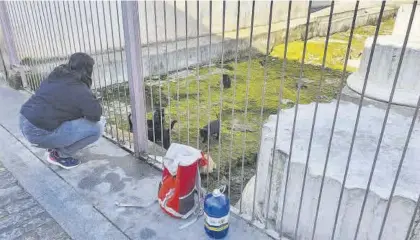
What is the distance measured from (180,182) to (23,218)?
137 centimetres

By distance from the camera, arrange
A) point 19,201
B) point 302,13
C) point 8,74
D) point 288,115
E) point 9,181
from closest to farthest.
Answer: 1. point 19,201
2. point 9,181
3. point 288,115
4. point 8,74
5. point 302,13

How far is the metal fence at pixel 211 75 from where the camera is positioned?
7.93 ft

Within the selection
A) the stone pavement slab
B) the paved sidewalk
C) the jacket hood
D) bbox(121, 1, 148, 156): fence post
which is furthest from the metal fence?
the paved sidewalk

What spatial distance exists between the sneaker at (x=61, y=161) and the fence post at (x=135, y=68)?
634 millimetres

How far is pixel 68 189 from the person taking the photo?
325 centimetres

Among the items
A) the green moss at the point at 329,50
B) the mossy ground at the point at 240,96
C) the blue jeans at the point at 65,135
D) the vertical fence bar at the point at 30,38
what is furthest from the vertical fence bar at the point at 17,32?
the green moss at the point at 329,50

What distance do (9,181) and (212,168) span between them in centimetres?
237

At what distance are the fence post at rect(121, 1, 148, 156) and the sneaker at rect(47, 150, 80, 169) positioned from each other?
2.08 ft

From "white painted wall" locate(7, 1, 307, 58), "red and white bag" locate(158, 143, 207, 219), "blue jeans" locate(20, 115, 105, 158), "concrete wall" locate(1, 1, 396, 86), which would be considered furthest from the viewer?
"concrete wall" locate(1, 1, 396, 86)

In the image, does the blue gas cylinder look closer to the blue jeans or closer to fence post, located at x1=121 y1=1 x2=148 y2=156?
fence post, located at x1=121 y1=1 x2=148 y2=156

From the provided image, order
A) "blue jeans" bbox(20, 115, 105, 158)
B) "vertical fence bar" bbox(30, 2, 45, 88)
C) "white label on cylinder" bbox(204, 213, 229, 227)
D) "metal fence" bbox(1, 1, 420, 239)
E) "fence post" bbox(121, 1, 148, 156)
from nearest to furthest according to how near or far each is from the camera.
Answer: "metal fence" bbox(1, 1, 420, 239) < "white label on cylinder" bbox(204, 213, 229, 227) < "fence post" bbox(121, 1, 148, 156) < "blue jeans" bbox(20, 115, 105, 158) < "vertical fence bar" bbox(30, 2, 45, 88)

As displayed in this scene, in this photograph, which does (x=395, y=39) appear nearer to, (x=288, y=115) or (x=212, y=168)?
(x=288, y=115)

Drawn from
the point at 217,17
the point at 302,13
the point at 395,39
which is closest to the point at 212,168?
the point at 395,39

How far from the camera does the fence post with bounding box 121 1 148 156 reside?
10.2 ft
